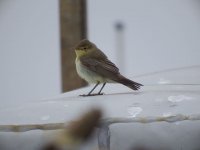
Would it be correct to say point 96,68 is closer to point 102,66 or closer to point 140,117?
point 102,66

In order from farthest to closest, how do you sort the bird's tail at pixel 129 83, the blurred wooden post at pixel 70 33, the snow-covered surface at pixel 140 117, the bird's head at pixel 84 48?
the blurred wooden post at pixel 70 33, the bird's head at pixel 84 48, the bird's tail at pixel 129 83, the snow-covered surface at pixel 140 117

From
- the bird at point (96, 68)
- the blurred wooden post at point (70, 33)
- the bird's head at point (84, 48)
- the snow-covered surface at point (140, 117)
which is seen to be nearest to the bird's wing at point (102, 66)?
the bird at point (96, 68)

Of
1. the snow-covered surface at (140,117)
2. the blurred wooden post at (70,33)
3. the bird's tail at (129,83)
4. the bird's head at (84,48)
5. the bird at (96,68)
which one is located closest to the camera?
the snow-covered surface at (140,117)

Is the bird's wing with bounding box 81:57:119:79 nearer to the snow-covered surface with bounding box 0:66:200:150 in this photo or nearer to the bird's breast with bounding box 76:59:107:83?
the bird's breast with bounding box 76:59:107:83

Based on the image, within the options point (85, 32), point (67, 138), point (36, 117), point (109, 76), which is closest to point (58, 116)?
point (36, 117)

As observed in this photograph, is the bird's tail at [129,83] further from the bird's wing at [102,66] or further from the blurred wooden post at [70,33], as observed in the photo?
the blurred wooden post at [70,33]

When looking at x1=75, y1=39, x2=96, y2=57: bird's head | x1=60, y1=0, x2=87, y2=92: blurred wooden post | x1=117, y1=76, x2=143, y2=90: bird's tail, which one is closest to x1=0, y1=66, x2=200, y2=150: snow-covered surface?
x1=117, y1=76, x2=143, y2=90: bird's tail
